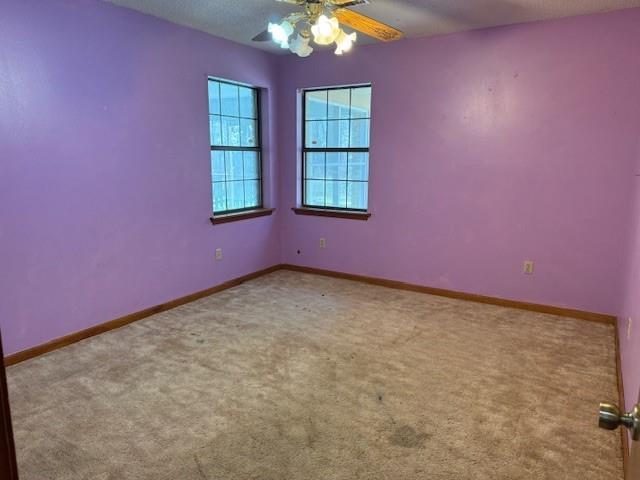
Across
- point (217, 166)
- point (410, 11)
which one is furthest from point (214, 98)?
point (410, 11)

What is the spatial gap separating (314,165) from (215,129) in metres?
1.20

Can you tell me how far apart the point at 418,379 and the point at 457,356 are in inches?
17.8

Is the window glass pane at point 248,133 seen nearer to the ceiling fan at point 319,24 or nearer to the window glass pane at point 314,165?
the window glass pane at point 314,165

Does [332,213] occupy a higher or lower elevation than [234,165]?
lower

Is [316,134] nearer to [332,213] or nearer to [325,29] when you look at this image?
[332,213]

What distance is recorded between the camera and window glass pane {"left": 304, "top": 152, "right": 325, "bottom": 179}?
4895mm

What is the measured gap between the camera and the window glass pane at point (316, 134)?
482cm

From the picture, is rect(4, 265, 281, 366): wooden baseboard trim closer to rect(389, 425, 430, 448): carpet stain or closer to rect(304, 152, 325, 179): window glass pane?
rect(304, 152, 325, 179): window glass pane

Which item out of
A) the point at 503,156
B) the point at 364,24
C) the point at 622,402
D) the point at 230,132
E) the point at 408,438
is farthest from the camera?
the point at 230,132

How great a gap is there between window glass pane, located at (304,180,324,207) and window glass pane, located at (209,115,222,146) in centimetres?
115

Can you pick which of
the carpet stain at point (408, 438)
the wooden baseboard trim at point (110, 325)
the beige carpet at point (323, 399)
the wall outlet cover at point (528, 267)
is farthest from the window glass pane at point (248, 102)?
the carpet stain at point (408, 438)

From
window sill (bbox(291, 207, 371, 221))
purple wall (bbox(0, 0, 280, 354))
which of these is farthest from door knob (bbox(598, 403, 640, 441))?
window sill (bbox(291, 207, 371, 221))

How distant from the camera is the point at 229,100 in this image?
4.42 m

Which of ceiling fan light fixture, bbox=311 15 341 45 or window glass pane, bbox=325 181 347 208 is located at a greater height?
ceiling fan light fixture, bbox=311 15 341 45
